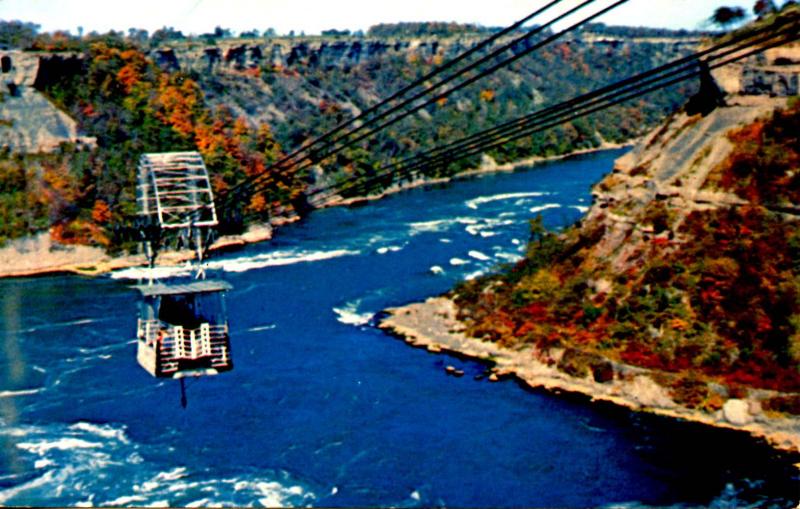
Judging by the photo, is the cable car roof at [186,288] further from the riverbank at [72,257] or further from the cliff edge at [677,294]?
the riverbank at [72,257]

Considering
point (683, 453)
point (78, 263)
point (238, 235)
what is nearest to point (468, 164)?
point (238, 235)

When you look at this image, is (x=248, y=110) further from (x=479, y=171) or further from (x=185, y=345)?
(x=185, y=345)

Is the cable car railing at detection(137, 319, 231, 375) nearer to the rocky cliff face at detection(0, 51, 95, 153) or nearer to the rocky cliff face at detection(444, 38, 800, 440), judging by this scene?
the rocky cliff face at detection(444, 38, 800, 440)

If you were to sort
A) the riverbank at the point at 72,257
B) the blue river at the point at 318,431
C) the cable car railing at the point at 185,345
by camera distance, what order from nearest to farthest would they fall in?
the cable car railing at the point at 185,345 → the blue river at the point at 318,431 → the riverbank at the point at 72,257

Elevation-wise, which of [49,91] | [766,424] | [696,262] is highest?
[49,91]

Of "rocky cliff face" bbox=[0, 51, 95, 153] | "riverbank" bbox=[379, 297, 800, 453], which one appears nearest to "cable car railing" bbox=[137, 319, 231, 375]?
"riverbank" bbox=[379, 297, 800, 453]

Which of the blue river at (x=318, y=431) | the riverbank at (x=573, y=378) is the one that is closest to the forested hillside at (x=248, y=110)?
the blue river at (x=318, y=431)

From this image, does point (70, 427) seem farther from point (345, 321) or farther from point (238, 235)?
point (238, 235)
